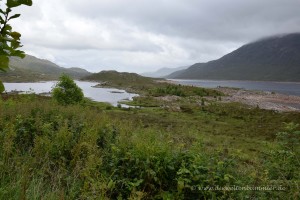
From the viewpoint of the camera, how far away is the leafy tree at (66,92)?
29922mm

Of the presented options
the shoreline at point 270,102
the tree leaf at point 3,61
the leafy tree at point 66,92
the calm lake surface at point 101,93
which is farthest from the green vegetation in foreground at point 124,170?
the shoreline at point 270,102

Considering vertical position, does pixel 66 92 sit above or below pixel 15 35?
below

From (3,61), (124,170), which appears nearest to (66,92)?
(124,170)

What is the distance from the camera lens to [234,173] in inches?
263

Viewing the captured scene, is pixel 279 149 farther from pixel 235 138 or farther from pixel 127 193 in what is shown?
pixel 235 138

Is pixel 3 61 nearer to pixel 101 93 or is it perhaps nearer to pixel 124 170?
pixel 124 170

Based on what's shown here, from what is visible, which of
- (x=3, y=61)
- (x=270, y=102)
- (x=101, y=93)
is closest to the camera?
(x=3, y=61)

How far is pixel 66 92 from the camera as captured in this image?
30672mm

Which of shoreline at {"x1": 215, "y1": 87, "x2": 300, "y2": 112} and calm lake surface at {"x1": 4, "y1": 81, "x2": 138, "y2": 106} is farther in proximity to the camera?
calm lake surface at {"x1": 4, "y1": 81, "x2": 138, "y2": 106}

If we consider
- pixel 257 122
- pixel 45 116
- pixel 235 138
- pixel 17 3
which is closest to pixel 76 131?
pixel 45 116

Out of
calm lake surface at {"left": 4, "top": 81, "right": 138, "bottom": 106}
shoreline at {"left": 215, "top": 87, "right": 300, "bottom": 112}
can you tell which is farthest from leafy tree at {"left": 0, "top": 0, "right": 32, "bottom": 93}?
shoreline at {"left": 215, "top": 87, "right": 300, "bottom": 112}

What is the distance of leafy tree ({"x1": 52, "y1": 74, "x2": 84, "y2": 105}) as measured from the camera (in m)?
29.9

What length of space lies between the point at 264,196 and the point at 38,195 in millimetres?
4078

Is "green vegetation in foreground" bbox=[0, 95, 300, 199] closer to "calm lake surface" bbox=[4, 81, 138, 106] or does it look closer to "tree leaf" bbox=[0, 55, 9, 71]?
"tree leaf" bbox=[0, 55, 9, 71]
